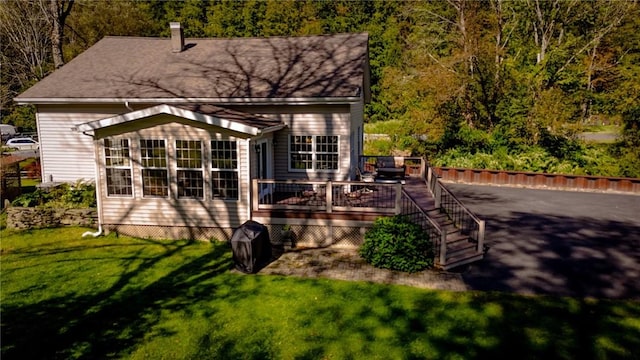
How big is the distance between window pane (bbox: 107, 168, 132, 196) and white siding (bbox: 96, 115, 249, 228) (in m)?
0.18

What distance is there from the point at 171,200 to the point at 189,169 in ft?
3.97

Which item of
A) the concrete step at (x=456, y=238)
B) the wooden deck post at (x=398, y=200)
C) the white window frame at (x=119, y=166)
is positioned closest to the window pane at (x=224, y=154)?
the white window frame at (x=119, y=166)

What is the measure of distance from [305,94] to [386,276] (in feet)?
24.3

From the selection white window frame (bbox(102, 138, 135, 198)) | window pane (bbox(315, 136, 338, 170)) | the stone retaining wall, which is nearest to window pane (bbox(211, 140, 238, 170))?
white window frame (bbox(102, 138, 135, 198))

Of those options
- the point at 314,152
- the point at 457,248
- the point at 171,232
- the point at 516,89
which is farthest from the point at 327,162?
the point at 516,89

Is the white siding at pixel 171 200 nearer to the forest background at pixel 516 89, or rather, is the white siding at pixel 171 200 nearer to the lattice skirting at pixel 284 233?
the lattice skirting at pixel 284 233

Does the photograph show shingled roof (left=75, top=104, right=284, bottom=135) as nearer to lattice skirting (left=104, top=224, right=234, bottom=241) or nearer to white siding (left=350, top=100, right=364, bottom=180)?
lattice skirting (left=104, top=224, right=234, bottom=241)

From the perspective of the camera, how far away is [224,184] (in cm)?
1367

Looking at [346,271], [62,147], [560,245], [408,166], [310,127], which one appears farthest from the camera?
[408,166]

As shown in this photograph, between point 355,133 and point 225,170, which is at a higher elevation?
point 355,133

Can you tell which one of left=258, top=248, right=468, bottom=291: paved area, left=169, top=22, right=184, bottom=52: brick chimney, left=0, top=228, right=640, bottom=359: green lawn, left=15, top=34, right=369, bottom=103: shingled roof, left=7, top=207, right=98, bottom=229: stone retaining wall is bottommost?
left=0, top=228, right=640, bottom=359: green lawn

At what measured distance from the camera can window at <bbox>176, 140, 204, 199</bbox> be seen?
44.5ft

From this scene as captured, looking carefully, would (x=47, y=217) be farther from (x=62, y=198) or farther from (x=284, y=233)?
(x=284, y=233)


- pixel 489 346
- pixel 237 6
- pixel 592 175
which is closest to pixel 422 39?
pixel 592 175
